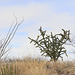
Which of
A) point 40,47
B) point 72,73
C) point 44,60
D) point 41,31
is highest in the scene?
point 41,31

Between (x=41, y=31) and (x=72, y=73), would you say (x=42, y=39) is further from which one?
(x=72, y=73)

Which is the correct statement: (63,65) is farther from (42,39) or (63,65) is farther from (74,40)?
(74,40)

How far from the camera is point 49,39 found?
1224 cm

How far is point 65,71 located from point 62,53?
3.72 meters

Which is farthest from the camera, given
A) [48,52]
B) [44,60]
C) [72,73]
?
[48,52]

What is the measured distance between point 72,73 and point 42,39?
4413 mm

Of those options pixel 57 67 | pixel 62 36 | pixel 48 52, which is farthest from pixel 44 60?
pixel 62 36

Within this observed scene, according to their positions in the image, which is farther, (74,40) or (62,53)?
(74,40)

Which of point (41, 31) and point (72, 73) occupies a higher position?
point (41, 31)

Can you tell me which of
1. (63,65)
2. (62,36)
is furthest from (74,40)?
(63,65)

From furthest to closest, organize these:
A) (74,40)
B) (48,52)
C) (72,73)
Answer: (74,40) → (48,52) → (72,73)

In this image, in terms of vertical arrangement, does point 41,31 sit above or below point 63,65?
above

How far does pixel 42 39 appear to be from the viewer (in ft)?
40.3

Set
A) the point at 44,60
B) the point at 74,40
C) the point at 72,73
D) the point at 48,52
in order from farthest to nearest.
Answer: the point at 74,40, the point at 48,52, the point at 44,60, the point at 72,73
